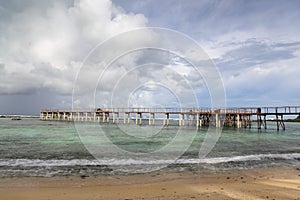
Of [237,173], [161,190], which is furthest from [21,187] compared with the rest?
[237,173]

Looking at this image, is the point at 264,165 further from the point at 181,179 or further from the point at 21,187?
the point at 21,187

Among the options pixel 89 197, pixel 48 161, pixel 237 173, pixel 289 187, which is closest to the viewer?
pixel 89 197

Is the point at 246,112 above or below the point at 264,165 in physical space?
above

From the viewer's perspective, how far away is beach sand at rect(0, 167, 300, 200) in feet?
18.2

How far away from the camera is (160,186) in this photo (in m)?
6.49

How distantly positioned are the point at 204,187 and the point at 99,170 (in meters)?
4.02

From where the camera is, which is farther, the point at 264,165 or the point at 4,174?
the point at 264,165

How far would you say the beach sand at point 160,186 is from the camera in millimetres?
5543

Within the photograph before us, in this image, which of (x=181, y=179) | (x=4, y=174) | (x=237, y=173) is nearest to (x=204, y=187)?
(x=181, y=179)

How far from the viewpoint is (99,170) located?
28.2 ft

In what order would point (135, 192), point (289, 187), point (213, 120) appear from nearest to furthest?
point (135, 192) → point (289, 187) → point (213, 120)

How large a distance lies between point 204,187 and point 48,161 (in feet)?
22.9

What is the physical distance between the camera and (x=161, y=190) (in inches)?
238

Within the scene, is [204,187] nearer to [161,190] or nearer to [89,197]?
[161,190]
